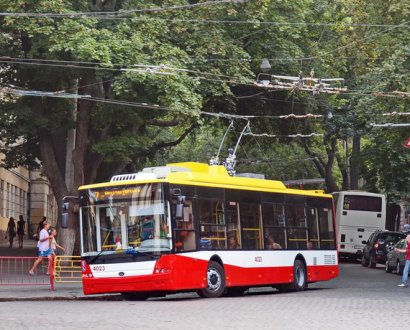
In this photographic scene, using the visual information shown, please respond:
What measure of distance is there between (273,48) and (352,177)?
2223 centimetres

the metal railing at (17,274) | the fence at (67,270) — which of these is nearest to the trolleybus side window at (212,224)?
the fence at (67,270)

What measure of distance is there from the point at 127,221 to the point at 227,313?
4.73m

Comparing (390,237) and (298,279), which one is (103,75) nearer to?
(298,279)

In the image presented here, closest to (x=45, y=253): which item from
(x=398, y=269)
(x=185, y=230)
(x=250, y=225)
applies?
(x=250, y=225)

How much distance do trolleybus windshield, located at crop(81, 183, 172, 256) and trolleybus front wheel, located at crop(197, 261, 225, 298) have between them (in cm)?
166

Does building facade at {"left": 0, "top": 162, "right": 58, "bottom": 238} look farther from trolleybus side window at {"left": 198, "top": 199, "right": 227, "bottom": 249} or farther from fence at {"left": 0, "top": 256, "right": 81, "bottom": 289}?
trolleybus side window at {"left": 198, "top": 199, "right": 227, "bottom": 249}

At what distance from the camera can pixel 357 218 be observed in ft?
157

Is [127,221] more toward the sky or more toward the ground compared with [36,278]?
more toward the sky

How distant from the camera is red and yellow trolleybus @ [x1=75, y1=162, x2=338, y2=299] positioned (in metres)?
20.6

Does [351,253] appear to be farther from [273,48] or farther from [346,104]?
[273,48]

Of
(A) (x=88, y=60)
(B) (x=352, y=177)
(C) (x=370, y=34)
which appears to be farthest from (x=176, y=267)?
(B) (x=352, y=177)

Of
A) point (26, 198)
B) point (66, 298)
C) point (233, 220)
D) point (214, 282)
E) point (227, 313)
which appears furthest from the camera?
point (26, 198)

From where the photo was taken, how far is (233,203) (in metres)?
23.1

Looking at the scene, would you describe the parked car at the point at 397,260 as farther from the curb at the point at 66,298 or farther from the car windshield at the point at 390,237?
the curb at the point at 66,298
